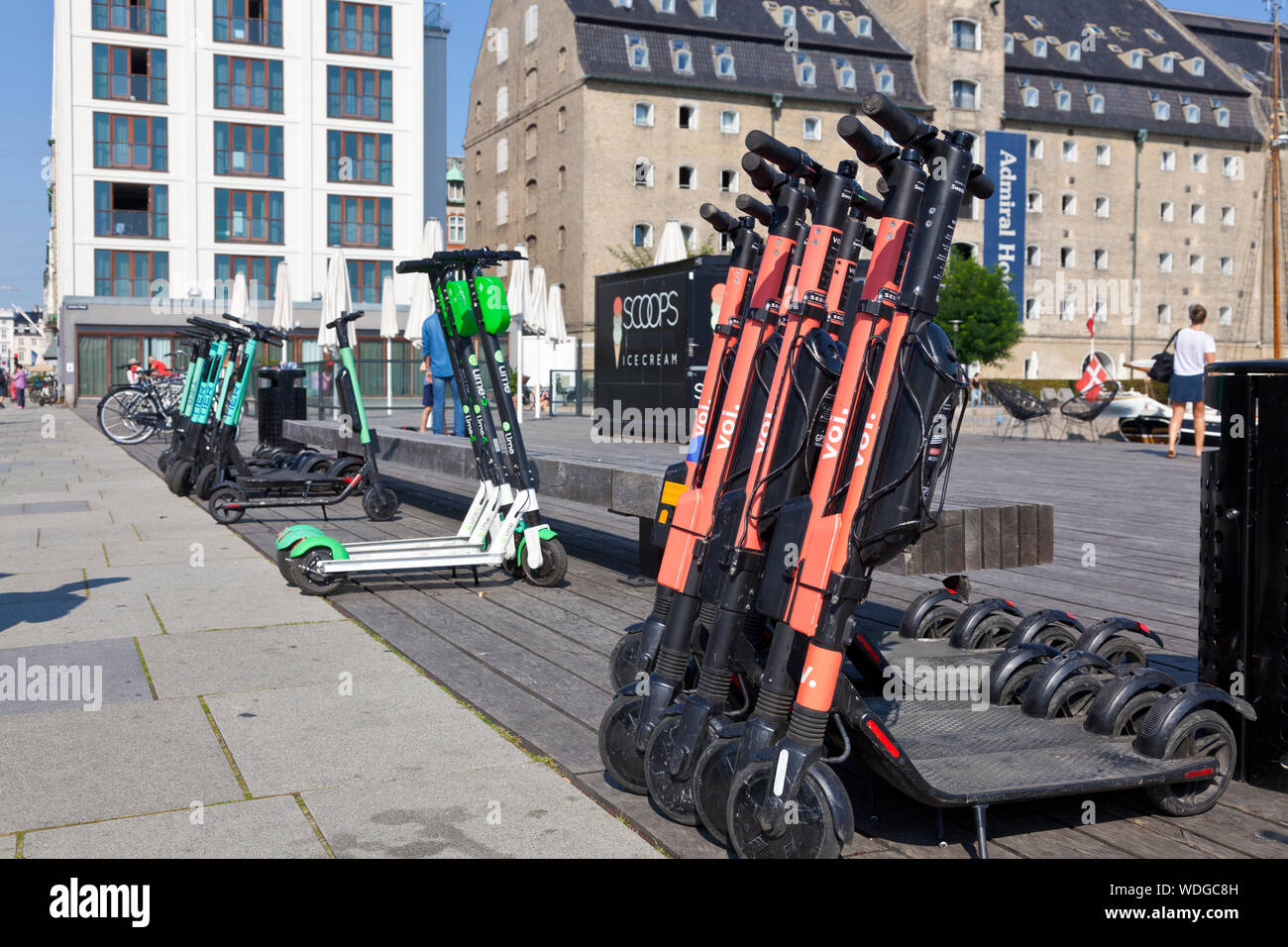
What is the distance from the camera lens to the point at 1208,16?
79250 millimetres

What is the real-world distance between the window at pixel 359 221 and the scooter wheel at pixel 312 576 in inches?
1956

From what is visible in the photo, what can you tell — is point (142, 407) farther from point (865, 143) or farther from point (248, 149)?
point (248, 149)

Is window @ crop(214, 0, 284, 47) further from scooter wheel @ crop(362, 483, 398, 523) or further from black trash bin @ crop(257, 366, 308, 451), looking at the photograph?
scooter wheel @ crop(362, 483, 398, 523)

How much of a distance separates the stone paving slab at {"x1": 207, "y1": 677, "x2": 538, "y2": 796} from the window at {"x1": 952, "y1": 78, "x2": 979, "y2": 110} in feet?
209

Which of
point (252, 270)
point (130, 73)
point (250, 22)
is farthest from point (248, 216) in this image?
point (250, 22)

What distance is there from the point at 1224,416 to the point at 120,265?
175 ft

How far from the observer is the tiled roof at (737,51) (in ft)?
189

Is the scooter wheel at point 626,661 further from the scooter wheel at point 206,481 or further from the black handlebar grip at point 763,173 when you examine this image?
the scooter wheel at point 206,481

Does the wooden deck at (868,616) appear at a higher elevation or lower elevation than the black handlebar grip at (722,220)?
lower

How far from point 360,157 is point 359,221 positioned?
2.69 meters

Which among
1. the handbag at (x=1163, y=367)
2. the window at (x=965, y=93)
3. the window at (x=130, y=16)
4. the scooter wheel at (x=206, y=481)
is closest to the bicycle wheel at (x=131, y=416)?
the scooter wheel at (x=206, y=481)

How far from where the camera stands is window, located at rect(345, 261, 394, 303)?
177 feet

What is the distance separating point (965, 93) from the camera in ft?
209
